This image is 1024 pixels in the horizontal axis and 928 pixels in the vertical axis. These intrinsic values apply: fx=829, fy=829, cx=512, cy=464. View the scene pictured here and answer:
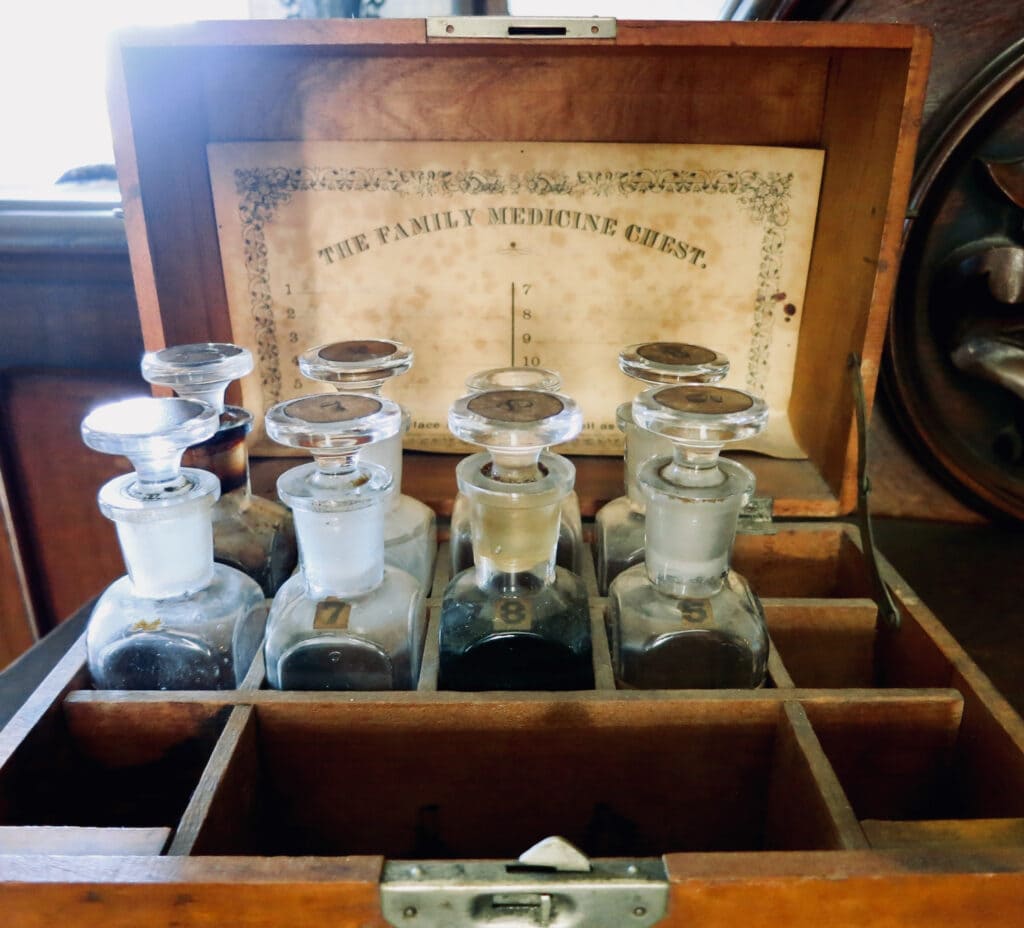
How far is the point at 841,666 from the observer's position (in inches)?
24.1

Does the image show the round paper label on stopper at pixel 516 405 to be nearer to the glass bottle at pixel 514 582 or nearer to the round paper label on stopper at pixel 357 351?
the glass bottle at pixel 514 582

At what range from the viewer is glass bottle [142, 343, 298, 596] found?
0.56m

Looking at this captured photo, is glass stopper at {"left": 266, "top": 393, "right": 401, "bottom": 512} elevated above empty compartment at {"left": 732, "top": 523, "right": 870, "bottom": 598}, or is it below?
above

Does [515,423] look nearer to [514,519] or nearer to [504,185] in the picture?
[514,519]

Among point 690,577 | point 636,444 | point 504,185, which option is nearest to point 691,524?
point 690,577

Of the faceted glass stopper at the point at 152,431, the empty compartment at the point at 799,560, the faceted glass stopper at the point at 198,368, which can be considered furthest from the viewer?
the empty compartment at the point at 799,560

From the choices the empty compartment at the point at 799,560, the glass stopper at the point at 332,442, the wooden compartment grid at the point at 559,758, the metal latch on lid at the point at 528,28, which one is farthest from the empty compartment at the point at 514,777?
the metal latch on lid at the point at 528,28

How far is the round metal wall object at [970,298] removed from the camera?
0.70 m

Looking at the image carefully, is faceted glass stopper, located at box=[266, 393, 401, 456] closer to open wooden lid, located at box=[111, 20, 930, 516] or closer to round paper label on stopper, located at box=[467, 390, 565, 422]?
round paper label on stopper, located at box=[467, 390, 565, 422]

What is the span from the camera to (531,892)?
1.14 ft

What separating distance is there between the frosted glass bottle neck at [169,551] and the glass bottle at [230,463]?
0.09 meters

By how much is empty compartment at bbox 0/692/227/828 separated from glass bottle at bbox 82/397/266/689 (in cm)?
3

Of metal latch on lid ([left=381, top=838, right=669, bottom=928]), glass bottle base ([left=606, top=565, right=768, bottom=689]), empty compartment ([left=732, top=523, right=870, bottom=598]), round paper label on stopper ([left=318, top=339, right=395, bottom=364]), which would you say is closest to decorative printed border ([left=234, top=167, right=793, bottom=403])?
round paper label on stopper ([left=318, top=339, right=395, bottom=364])

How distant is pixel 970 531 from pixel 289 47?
0.74 m
